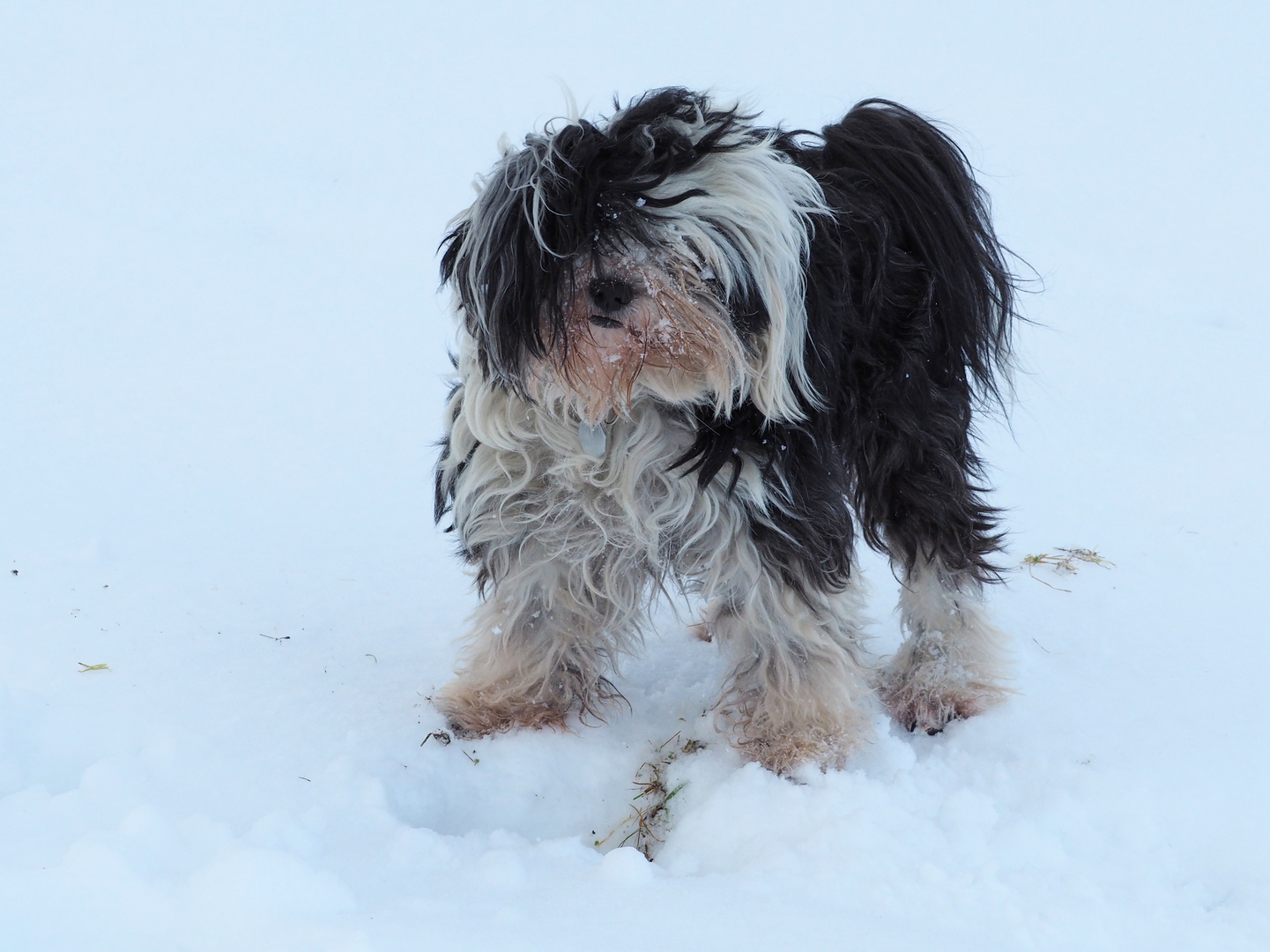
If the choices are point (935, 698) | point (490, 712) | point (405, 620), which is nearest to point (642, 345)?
point (490, 712)

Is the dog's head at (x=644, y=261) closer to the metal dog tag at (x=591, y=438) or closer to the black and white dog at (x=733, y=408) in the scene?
A: the black and white dog at (x=733, y=408)

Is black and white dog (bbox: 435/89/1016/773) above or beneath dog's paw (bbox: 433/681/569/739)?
above

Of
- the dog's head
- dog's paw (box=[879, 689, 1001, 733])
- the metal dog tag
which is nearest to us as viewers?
the dog's head

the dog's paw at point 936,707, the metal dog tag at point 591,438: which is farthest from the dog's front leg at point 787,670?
the metal dog tag at point 591,438

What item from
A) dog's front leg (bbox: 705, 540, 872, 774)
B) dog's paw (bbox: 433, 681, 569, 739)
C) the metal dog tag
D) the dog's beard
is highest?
the dog's beard

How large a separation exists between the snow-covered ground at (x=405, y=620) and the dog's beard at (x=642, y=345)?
1.06 m

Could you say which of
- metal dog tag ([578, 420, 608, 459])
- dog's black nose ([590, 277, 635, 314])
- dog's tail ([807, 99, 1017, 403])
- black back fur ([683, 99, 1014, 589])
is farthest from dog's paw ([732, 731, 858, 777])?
dog's black nose ([590, 277, 635, 314])

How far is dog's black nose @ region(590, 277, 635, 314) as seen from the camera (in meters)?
2.52

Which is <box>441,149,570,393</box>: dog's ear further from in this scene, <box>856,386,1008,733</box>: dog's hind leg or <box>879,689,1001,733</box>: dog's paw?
<box>879,689,1001,733</box>: dog's paw

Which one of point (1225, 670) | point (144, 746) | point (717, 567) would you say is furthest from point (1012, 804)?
point (144, 746)

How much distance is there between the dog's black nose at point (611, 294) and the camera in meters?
2.52

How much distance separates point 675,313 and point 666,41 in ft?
34.5

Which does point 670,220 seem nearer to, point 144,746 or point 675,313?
point 675,313

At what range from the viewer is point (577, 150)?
2557mm
